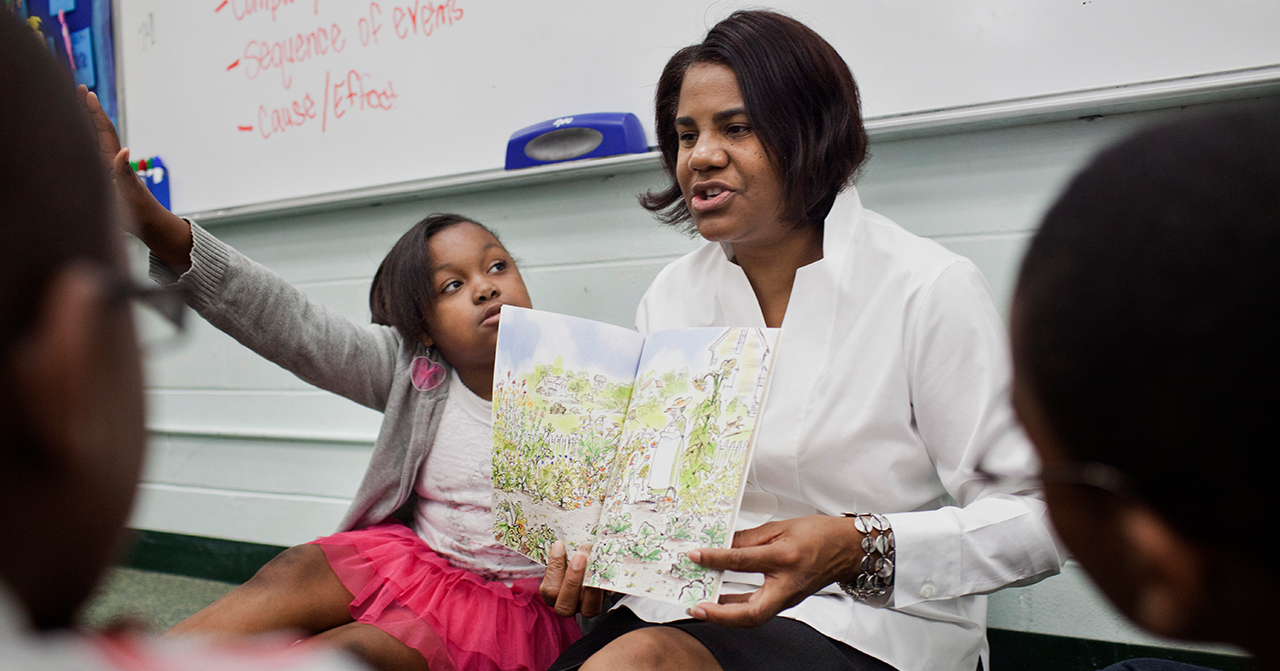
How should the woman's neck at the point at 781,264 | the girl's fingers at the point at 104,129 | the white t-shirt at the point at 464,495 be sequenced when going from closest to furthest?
the girl's fingers at the point at 104,129, the woman's neck at the point at 781,264, the white t-shirt at the point at 464,495

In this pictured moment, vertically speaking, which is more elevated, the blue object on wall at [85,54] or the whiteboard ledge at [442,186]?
the blue object on wall at [85,54]

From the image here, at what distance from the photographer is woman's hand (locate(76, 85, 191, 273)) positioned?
1146 mm

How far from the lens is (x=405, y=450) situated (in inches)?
55.9

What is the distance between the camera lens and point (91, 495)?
1.24 ft

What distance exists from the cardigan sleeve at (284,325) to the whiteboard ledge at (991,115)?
524mm

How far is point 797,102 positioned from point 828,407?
0.44m

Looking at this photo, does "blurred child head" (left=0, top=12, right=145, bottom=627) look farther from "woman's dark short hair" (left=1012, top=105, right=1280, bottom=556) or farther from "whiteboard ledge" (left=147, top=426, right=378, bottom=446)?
"whiteboard ledge" (left=147, top=426, right=378, bottom=446)

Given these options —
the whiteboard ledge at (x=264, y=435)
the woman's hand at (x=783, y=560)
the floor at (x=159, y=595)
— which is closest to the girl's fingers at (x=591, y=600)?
the woman's hand at (x=783, y=560)

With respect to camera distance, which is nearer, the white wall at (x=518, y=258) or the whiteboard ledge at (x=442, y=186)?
the white wall at (x=518, y=258)

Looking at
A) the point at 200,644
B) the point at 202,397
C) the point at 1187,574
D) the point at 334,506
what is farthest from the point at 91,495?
the point at 202,397

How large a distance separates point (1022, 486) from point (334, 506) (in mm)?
1750

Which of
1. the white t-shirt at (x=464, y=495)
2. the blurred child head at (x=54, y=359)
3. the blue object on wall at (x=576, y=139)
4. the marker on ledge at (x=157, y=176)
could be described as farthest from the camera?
the marker on ledge at (x=157, y=176)

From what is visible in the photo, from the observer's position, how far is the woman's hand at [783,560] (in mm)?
900

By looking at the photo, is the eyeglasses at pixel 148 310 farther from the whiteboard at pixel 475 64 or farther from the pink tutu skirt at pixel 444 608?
the whiteboard at pixel 475 64
